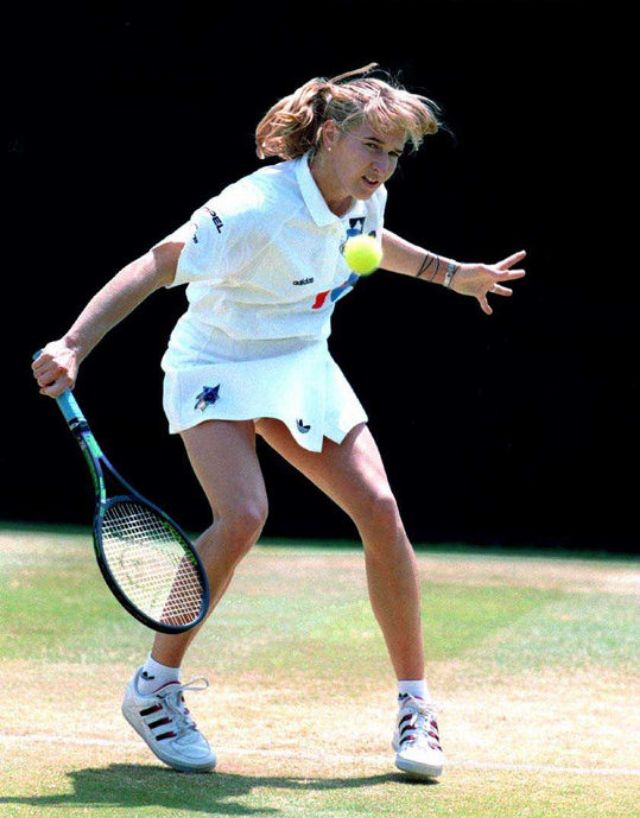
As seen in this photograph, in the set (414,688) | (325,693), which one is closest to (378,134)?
(414,688)

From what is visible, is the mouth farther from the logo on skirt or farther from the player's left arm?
the logo on skirt

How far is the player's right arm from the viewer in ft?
10.7

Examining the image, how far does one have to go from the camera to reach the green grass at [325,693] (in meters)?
3.38

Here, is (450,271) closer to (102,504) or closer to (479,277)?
(479,277)

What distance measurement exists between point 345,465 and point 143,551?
0.51 meters

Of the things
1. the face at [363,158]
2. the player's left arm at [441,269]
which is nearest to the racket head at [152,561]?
the face at [363,158]

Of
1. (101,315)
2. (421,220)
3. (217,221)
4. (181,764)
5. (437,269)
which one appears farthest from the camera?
(421,220)

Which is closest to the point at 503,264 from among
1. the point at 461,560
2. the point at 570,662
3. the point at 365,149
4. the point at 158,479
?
the point at 365,149

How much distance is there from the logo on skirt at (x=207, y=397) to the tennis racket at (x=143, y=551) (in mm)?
285

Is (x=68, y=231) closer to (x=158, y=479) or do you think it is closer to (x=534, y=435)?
(x=158, y=479)

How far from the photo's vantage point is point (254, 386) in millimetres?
3686

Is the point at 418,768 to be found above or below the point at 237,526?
below

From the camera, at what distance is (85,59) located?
328 inches

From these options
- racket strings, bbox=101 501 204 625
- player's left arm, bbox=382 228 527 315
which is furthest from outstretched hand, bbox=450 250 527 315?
racket strings, bbox=101 501 204 625
